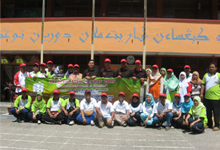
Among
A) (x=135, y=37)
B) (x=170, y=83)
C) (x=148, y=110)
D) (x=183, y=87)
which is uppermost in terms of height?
(x=135, y=37)

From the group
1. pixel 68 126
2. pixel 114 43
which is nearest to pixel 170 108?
pixel 68 126

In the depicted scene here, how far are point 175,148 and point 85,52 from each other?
855cm

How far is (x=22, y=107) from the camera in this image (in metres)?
7.26

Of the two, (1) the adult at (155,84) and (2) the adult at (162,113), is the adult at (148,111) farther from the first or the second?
(1) the adult at (155,84)

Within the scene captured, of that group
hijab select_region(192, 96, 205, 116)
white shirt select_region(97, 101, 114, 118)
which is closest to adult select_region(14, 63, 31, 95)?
white shirt select_region(97, 101, 114, 118)

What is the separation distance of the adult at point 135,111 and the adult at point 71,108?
184 cm

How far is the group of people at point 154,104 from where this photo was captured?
6438 mm

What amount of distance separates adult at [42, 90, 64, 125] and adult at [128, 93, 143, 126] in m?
2.35

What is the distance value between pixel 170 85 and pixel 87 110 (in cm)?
305

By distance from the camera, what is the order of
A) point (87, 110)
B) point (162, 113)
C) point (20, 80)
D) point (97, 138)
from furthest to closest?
point (20, 80)
point (87, 110)
point (162, 113)
point (97, 138)

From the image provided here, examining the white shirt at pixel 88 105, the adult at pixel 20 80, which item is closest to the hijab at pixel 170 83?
the white shirt at pixel 88 105

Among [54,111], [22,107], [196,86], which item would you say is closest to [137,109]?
[196,86]

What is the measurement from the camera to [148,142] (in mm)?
5141

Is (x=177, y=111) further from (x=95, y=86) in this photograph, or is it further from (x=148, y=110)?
(x=95, y=86)
